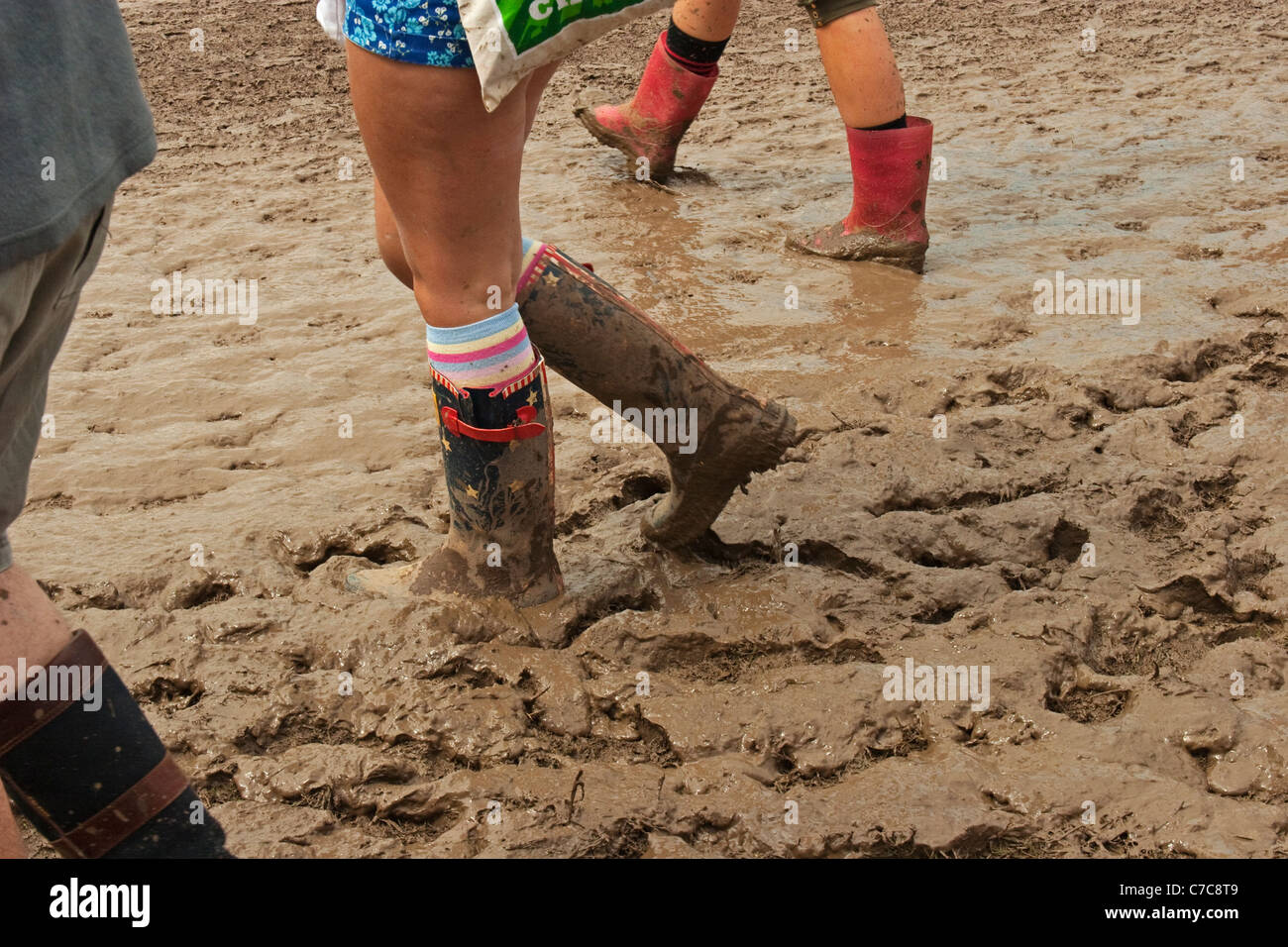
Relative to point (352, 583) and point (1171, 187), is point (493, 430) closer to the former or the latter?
point (352, 583)

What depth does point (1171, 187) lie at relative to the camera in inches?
170

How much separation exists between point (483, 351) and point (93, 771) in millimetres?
806

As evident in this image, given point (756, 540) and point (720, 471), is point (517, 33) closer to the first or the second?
point (720, 471)

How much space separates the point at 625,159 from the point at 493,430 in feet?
10.5

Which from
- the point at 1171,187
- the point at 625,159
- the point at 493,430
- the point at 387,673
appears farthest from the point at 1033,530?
the point at 625,159

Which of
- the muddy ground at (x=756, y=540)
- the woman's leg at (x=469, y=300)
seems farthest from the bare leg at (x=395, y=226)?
the muddy ground at (x=756, y=540)

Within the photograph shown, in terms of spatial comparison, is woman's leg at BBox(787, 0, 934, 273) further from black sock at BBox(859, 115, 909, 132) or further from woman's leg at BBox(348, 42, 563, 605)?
woman's leg at BBox(348, 42, 563, 605)

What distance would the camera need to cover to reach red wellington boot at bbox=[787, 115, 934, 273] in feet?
11.9

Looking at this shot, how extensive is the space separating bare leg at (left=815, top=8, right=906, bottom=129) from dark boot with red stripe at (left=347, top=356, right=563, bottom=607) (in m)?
1.97

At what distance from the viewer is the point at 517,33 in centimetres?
155

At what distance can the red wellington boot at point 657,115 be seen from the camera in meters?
4.39

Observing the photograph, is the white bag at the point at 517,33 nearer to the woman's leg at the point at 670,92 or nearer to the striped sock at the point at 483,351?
the striped sock at the point at 483,351

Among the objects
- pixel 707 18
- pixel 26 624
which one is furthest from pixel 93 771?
pixel 707 18

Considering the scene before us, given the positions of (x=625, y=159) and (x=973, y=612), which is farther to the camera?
(x=625, y=159)
